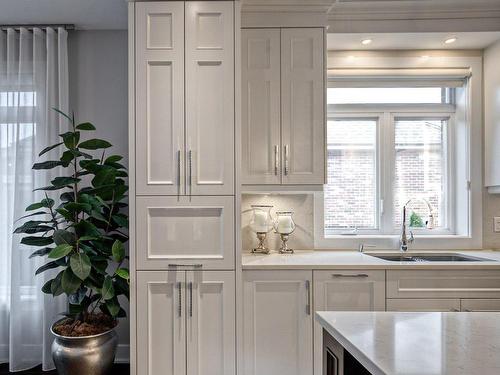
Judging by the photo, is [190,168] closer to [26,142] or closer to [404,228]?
[26,142]

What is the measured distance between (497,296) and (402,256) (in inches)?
26.0

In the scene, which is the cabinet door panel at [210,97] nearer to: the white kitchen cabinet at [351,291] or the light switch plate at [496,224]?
the white kitchen cabinet at [351,291]

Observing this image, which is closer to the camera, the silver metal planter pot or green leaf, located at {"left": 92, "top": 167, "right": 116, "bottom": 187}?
the silver metal planter pot

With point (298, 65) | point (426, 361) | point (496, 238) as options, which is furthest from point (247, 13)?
point (496, 238)

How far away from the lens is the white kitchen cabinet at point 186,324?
2.24 meters

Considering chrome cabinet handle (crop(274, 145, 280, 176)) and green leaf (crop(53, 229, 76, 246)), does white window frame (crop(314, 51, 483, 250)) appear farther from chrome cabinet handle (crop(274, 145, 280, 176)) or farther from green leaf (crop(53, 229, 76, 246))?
green leaf (crop(53, 229, 76, 246))

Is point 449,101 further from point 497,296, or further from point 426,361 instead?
point 426,361

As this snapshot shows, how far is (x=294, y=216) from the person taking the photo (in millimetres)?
2881

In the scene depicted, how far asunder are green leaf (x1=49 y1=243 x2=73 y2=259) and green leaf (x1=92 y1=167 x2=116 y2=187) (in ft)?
1.52

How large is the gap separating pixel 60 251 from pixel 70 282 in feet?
0.66

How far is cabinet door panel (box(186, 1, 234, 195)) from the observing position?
89.0 inches

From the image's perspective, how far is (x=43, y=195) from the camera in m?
2.84

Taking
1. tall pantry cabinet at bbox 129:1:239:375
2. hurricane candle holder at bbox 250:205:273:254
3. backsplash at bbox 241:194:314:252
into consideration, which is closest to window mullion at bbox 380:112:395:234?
backsplash at bbox 241:194:314:252

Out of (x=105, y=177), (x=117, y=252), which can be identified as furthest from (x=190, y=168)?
(x=117, y=252)
